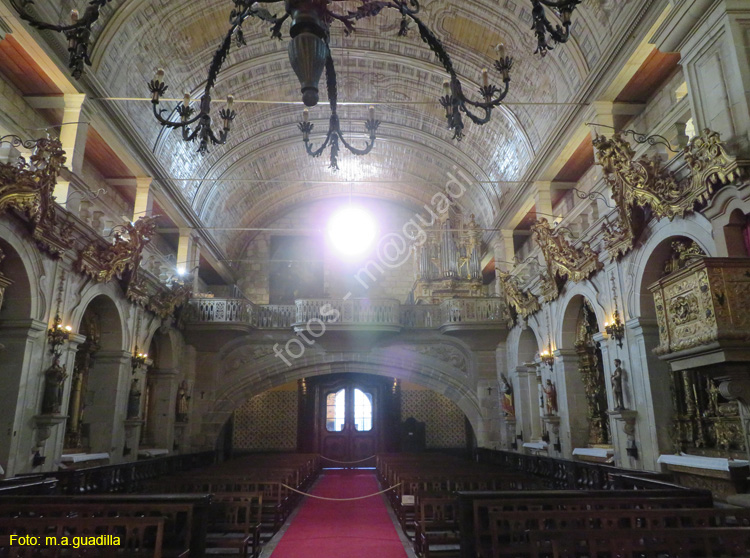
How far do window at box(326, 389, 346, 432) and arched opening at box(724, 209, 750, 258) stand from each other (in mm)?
14655

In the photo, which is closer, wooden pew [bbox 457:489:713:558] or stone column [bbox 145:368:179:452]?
wooden pew [bbox 457:489:713:558]

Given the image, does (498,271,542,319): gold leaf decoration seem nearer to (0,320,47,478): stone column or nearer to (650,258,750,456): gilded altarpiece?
(650,258,750,456): gilded altarpiece

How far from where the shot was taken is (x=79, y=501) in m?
4.64

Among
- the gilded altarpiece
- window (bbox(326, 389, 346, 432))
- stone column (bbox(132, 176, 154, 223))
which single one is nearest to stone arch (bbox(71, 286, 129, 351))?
stone column (bbox(132, 176, 154, 223))

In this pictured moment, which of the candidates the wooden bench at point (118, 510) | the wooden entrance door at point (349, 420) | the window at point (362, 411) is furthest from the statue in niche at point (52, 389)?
the window at point (362, 411)

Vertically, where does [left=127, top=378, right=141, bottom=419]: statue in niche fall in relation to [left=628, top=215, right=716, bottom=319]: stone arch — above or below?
below

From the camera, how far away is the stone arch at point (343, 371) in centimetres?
1545

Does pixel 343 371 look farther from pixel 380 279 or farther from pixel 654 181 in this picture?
pixel 654 181

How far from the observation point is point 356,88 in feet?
48.3

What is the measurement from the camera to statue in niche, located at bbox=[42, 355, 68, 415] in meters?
8.05


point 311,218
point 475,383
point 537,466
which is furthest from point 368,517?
point 311,218

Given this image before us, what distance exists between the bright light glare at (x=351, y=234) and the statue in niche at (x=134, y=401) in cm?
1068

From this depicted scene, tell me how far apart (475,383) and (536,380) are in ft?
7.40

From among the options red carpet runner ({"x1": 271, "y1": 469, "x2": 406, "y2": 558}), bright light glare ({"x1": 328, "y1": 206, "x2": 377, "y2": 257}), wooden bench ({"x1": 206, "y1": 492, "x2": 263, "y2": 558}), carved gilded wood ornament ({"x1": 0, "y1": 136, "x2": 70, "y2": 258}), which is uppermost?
bright light glare ({"x1": 328, "y1": 206, "x2": 377, "y2": 257})
